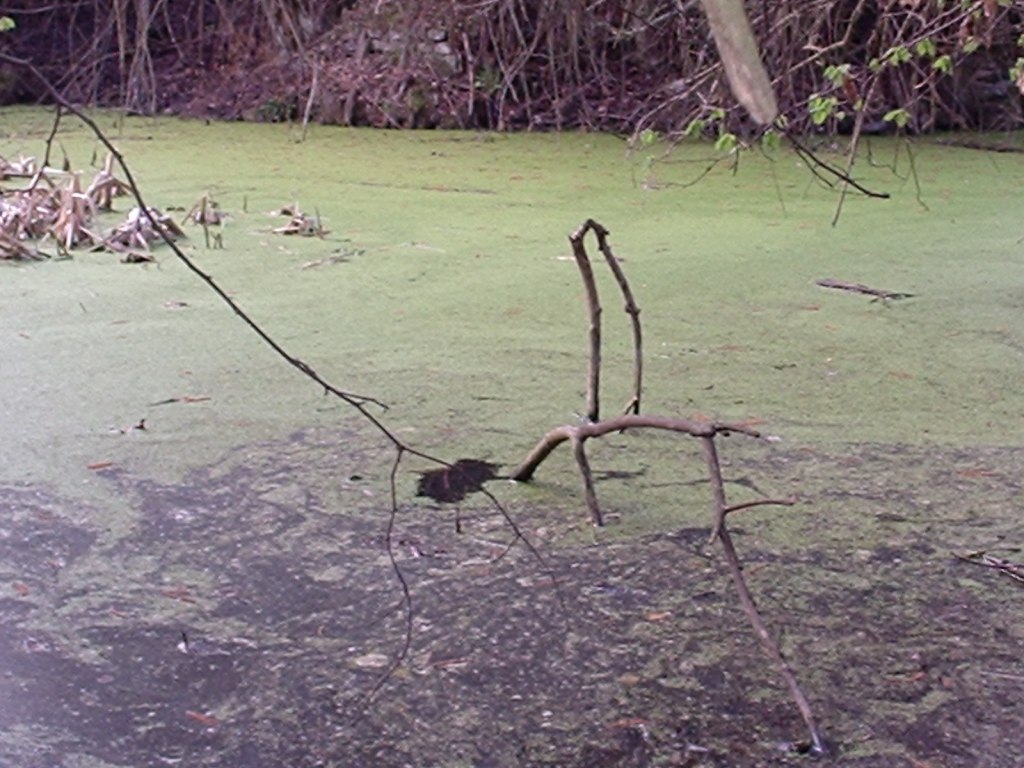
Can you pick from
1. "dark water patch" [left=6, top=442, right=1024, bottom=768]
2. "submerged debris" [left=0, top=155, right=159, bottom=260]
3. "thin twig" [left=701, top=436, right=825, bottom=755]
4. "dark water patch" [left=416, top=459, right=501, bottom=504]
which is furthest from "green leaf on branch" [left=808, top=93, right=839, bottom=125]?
"submerged debris" [left=0, top=155, right=159, bottom=260]

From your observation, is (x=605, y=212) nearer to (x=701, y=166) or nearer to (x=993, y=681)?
(x=701, y=166)

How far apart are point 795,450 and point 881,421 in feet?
0.60

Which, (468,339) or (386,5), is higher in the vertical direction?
(386,5)

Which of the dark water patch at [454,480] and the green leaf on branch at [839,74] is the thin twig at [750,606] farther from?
the green leaf on branch at [839,74]

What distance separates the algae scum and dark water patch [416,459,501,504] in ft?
0.04

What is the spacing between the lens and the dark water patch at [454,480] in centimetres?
180

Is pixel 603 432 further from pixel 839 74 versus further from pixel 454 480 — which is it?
pixel 839 74

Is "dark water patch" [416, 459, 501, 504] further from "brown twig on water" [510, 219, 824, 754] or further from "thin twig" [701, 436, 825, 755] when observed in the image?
"thin twig" [701, 436, 825, 755]

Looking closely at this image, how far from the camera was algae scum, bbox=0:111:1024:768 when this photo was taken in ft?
4.23

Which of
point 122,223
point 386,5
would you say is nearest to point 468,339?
point 122,223

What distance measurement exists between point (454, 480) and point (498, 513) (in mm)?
100

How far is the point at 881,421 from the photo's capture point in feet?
6.73

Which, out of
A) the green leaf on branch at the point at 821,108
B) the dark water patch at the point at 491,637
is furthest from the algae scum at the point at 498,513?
the green leaf on branch at the point at 821,108

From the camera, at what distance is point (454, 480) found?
5.98 ft
